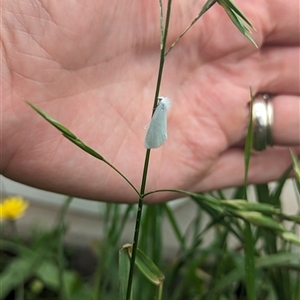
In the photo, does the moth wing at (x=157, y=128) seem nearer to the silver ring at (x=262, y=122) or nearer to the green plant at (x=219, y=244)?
the green plant at (x=219, y=244)

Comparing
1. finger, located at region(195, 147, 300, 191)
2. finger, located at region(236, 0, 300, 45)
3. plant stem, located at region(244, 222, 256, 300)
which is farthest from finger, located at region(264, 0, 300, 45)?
plant stem, located at region(244, 222, 256, 300)

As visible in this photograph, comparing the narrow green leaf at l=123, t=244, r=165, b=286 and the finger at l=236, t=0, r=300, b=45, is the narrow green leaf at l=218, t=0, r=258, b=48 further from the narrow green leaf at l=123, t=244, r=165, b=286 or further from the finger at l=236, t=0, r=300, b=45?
the finger at l=236, t=0, r=300, b=45

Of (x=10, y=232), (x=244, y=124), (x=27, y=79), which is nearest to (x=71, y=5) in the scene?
(x=27, y=79)

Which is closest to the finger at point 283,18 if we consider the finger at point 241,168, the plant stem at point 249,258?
the finger at point 241,168

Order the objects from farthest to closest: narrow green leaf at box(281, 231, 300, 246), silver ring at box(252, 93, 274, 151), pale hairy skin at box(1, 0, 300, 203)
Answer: silver ring at box(252, 93, 274, 151) < pale hairy skin at box(1, 0, 300, 203) < narrow green leaf at box(281, 231, 300, 246)

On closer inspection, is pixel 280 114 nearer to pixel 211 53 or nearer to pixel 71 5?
pixel 211 53
